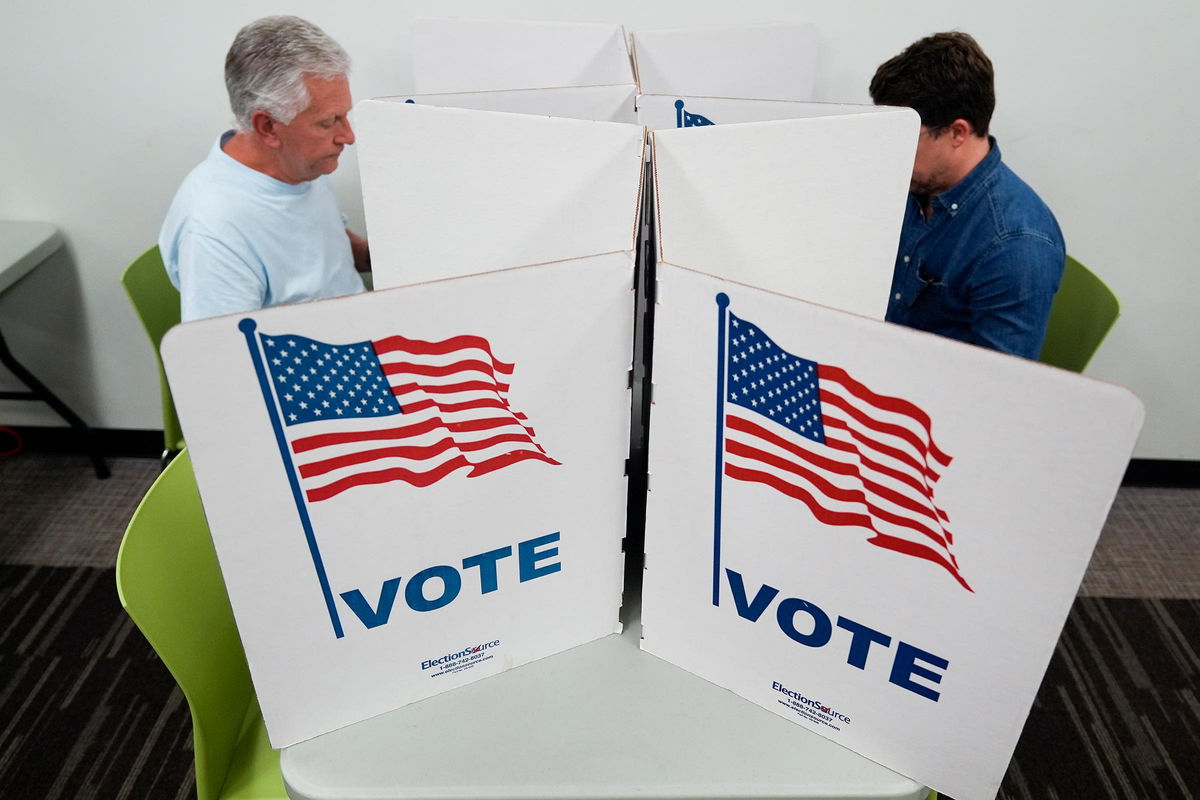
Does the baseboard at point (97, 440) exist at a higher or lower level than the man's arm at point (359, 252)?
lower

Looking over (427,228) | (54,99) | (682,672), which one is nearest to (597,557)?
(682,672)

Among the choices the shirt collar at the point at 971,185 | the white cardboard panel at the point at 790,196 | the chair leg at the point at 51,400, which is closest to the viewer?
the white cardboard panel at the point at 790,196

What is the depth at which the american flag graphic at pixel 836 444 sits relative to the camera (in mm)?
797

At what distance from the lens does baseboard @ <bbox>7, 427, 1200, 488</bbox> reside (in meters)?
2.82

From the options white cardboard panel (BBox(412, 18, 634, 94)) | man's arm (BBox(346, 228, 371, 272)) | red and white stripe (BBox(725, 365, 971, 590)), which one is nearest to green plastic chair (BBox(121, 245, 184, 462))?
man's arm (BBox(346, 228, 371, 272))

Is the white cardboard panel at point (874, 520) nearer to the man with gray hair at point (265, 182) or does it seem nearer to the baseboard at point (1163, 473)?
the man with gray hair at point (265, 182)

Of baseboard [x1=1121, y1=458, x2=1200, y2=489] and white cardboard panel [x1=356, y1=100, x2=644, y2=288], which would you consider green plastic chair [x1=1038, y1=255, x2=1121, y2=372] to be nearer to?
baseboard [x1=1121, y1=458, x2=1200, y2=489]

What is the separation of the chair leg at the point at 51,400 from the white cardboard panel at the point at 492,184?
6.71 ft

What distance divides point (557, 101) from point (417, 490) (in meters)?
0.68

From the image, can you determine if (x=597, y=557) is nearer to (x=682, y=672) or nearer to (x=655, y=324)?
(x=682, y=672)

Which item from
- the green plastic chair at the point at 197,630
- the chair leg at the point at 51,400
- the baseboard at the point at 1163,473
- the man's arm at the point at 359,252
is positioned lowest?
the baseboard at the point at 1163,473

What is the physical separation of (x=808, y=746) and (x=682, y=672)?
6.8 inches

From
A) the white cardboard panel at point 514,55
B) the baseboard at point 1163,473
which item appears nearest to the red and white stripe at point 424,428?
the white cardboard panel at point 514,55

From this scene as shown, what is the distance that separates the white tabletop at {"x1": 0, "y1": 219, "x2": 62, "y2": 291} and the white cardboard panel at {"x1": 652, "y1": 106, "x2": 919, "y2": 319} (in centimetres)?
199
